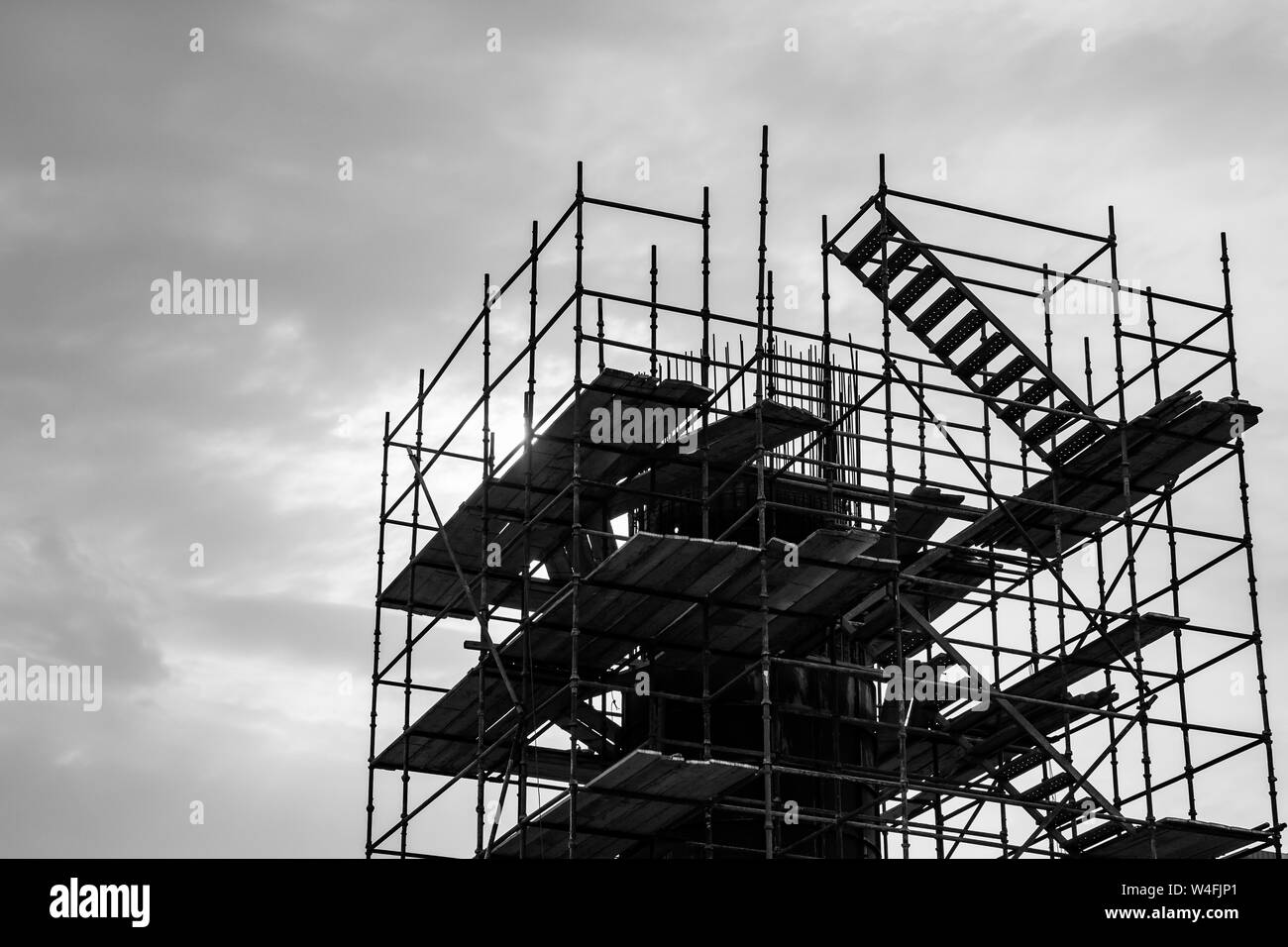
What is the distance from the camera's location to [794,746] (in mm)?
31281

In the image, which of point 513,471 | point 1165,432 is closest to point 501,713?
point 513,471

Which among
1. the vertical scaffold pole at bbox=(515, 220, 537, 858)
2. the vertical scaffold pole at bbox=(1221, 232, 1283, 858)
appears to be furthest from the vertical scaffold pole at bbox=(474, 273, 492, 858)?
the vertical scaffold pole at bbox=(1221, 232, 1283, 858)

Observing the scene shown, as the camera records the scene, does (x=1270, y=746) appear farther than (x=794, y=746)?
No

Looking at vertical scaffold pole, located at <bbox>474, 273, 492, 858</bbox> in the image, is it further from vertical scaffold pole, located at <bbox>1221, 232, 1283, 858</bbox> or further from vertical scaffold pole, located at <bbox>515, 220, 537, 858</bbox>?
vertical scaffold pole, located at <bbox>1221, 232, 1283, 858</bbox>

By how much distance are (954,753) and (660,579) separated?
587cm

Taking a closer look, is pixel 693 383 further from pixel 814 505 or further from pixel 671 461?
pixel 814 505

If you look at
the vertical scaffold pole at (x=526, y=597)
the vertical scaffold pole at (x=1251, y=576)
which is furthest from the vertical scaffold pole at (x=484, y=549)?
the vertical scaffold pole at (x=1251, y=576)

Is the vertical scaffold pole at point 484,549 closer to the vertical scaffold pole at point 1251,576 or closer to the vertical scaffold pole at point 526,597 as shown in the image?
the vertical scaffold pole at point 526,597

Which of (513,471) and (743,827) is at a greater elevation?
(513,471)

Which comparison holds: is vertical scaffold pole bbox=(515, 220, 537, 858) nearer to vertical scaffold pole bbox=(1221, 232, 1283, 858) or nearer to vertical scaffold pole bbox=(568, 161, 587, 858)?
vertical scaffold pole bbox=(568, 161, 587, 858)
